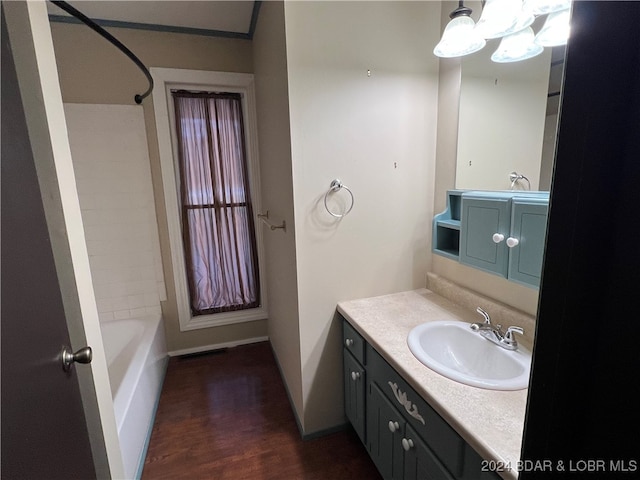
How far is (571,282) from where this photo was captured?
1.12ft

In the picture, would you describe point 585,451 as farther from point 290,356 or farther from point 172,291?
point 172,291

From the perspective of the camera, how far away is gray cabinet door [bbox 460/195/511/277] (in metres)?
1.21

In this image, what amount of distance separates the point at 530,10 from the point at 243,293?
2497 mm

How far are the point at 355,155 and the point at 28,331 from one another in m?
1.34

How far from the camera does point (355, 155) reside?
155cm

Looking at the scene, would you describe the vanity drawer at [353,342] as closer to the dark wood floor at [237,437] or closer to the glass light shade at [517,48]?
the dark wood floor at [237,437]

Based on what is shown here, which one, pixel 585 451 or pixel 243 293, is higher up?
pixel 585 451

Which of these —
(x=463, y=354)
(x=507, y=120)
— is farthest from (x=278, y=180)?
(x=463, y=354)

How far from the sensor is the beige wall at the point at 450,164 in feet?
4.64

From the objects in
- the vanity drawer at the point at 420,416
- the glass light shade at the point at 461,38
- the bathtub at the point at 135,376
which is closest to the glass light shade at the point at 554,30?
the glass light shade at the point at 461,38

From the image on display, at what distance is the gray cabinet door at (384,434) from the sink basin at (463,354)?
270mm

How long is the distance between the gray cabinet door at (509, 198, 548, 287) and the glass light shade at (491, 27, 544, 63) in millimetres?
584

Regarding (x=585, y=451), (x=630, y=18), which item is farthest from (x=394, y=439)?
(x=630, y=18)

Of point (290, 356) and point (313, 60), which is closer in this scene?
point (313, 60)
